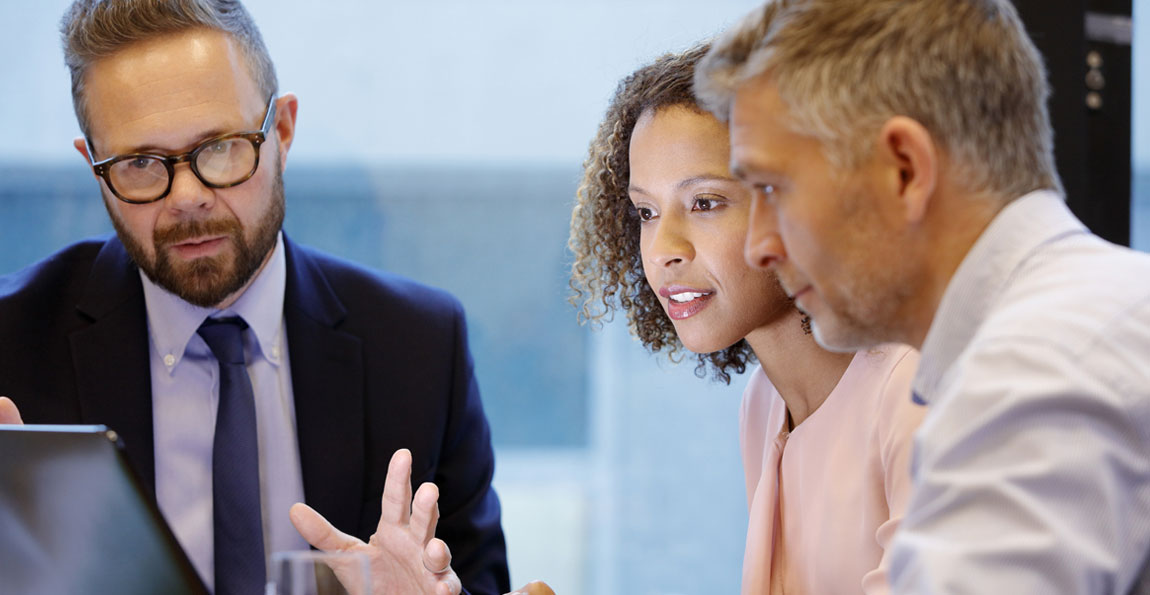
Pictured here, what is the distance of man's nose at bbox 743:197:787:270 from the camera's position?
43.0 inches

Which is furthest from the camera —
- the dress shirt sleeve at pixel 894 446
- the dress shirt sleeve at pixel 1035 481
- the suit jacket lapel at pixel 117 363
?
the suit jacket lapel at pixel 117 363

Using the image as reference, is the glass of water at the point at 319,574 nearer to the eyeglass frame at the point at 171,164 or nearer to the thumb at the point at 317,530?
the thumb at the point at 317,530

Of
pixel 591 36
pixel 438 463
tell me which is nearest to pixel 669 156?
pixel 438 463

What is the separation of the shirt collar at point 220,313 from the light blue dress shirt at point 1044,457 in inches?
53.4

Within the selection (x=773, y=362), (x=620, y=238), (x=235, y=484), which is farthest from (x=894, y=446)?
(x=235, y=484)

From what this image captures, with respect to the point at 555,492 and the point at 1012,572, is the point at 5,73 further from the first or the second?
the point at 1012,572

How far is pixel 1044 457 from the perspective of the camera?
775 millimetres

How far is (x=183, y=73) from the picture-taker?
1.71 m

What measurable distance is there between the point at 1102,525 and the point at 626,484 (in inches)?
97.9

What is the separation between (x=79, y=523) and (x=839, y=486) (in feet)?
3.36

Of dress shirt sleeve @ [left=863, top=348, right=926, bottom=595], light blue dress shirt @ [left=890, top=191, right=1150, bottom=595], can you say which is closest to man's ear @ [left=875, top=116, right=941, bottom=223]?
light blue dress shirt @ [left=890, top=191, right=1150, bottom=595]

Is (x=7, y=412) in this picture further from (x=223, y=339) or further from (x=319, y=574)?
(x=319, y=574)

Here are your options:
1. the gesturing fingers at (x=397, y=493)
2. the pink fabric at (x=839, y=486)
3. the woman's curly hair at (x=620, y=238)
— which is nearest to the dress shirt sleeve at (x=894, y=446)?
→ the pink fabric at (x=839, y=486)

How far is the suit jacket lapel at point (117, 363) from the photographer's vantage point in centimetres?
179
